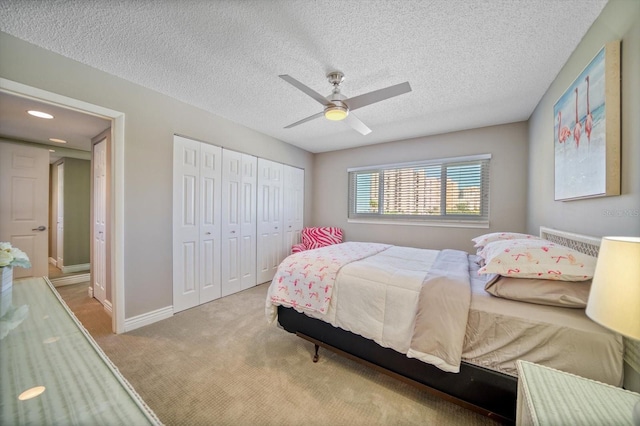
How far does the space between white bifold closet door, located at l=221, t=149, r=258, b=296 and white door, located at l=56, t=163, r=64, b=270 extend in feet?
11.5

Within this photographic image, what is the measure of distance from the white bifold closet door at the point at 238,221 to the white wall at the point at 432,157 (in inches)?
65.2

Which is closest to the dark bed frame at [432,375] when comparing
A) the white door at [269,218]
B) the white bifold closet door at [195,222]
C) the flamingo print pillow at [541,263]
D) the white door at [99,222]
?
the flamingo print pillow at [541,263]

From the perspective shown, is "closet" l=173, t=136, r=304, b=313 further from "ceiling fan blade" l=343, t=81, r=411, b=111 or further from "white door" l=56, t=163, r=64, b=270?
"white door" l=56, t=163, r=64, b=270

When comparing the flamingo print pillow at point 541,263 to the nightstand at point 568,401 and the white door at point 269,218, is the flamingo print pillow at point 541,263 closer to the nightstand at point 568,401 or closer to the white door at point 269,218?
the nightstand at point 568,401

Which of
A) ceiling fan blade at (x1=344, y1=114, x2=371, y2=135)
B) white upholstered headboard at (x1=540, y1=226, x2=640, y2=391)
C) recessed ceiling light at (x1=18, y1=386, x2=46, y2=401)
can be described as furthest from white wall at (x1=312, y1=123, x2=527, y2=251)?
recessed ceiling light at (x1=18, y1=386, x2=46, y2=401)

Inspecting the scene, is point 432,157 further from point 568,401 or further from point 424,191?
point 568,401

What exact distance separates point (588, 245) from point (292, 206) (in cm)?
379

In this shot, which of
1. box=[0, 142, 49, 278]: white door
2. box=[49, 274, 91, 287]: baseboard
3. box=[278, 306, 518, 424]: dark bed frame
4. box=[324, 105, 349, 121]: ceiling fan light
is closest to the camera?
box=[278, 306, 518, 424]: dark bed frame

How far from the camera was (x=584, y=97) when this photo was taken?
1.54 metres

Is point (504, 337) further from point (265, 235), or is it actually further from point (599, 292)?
point (265, 235)

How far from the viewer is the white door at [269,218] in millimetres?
3846

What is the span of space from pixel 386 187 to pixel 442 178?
0.91 meters

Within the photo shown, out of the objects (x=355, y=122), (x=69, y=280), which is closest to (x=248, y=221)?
(x=355, y=122)

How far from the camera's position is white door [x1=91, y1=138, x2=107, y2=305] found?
286cm
